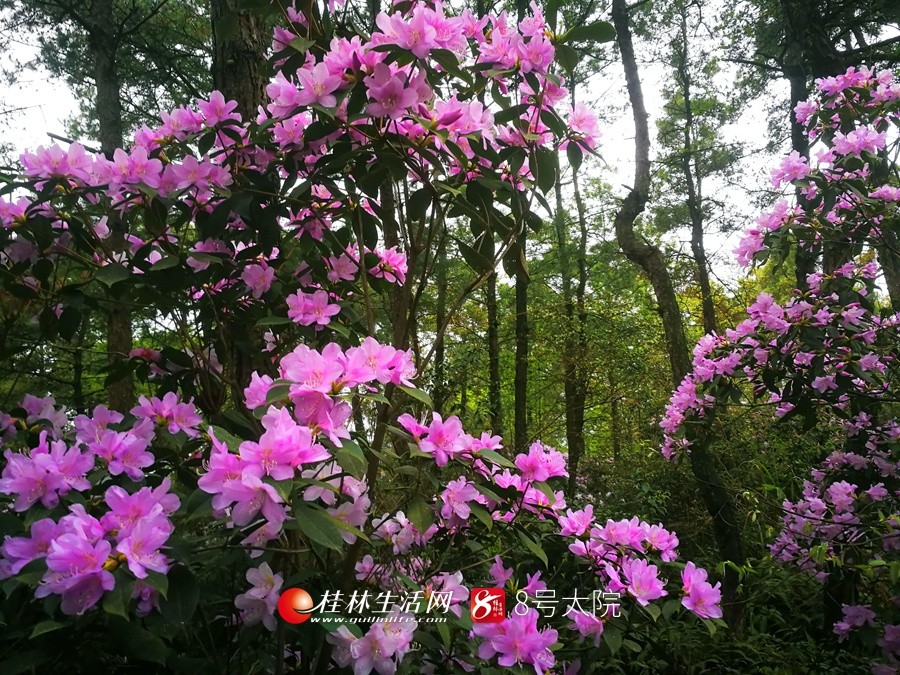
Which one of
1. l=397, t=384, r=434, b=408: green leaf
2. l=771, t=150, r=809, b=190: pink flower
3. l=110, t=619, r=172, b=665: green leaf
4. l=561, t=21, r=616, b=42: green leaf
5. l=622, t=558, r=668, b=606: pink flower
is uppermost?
l=771, t=150, r=809, b=190: pink flower

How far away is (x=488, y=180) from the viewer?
48.5 inches

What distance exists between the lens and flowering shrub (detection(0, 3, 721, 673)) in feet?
2.71

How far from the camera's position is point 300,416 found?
0.85m

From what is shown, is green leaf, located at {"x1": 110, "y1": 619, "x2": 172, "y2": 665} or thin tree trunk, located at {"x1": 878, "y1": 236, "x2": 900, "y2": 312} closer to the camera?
green leaf, located at {"x1": 110, "y1": 619, "x2": 172, "y2": 665}

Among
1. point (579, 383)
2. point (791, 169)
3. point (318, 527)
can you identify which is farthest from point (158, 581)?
point (579, 383)

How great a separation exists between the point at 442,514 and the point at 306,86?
92 centimetres

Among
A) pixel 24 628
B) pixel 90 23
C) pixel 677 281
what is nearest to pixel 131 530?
pixel 24 628

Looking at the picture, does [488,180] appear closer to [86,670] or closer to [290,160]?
[290,160]

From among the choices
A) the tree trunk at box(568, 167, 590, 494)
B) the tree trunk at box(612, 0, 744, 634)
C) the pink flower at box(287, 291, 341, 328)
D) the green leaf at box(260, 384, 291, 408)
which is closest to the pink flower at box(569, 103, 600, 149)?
the pink flower at box(287, 291, 341, 328)

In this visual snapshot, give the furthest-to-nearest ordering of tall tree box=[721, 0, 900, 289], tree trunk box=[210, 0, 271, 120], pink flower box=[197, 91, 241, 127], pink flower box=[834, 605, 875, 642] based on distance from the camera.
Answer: tall tree box=[721, 0, 900, 289], pink flower box=[834, 605, 875, 642], tree trunk box=[210, 0, 271, 120], pink flower box=[197, 91, 241, 127]

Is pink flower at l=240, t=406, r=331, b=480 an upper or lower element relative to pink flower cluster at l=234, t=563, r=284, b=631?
upper
